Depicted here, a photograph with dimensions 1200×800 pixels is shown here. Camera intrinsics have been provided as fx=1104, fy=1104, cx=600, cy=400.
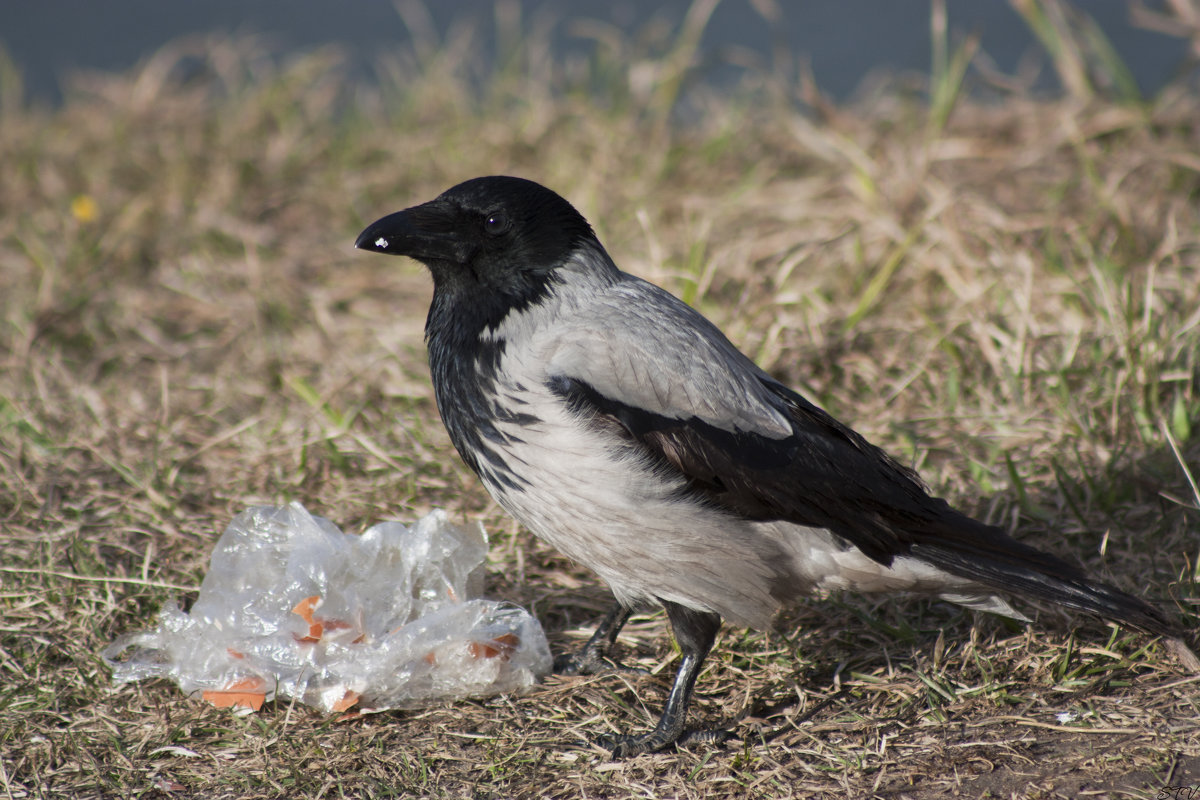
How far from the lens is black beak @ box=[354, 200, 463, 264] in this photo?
9.12ft

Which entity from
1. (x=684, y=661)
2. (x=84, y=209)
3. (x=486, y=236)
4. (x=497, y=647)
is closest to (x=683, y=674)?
(x=684, y=661)

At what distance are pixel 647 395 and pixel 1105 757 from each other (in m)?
1.27

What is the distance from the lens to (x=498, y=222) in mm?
2775

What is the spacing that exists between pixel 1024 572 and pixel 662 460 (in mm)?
899

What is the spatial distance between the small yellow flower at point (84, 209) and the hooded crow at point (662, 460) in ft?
9.97

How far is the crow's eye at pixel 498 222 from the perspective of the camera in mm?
2773

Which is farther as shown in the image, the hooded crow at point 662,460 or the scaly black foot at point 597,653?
the scaly black foot at point 597,653

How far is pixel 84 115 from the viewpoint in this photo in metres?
6.26

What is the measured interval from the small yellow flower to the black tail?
167 inches

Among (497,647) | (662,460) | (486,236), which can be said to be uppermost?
(486,236)

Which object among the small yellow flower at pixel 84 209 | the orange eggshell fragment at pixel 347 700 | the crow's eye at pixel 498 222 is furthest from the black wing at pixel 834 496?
the small yellow flower at pixel 84 209

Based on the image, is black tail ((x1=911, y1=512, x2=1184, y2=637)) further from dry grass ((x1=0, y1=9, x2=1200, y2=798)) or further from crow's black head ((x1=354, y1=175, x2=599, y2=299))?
crow's black head ((x1=354, y1=175, x2=599, y2=299))

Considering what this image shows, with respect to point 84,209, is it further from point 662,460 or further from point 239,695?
point 662,460
